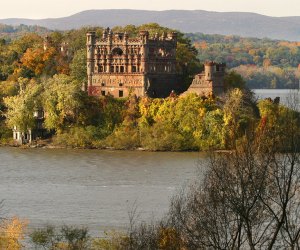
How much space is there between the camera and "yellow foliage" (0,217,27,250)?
107 ft

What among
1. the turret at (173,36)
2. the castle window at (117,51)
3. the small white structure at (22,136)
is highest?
the turret at (173,36)

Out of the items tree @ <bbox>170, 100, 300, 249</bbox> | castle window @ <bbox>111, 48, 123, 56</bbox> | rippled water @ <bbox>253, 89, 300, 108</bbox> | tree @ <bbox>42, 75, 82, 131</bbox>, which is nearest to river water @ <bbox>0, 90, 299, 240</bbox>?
rippled water @ <bbox>253, 89, 300, 108</bbox>

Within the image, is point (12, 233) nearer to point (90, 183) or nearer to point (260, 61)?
point (90, 183)

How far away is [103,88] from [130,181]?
2113 centimetres

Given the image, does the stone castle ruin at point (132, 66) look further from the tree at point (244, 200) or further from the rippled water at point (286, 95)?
the tree at point (244, 200)

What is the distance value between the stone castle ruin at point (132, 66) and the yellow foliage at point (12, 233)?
32.7m

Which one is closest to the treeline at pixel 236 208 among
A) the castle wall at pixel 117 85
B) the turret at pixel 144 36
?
the castle wall at pixel 117 85

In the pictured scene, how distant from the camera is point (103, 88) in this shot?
73.3m

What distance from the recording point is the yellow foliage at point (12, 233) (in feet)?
107

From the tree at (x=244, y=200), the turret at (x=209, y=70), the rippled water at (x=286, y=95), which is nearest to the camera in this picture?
the tree at (x=244, y=200)

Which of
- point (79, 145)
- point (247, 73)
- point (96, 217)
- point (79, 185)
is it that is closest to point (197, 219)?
point (96, 217)

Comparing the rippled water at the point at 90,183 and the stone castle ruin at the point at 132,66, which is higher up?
the stone castle ruin at the point at 132,66

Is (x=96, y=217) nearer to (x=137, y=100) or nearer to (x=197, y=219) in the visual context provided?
(x=197, y=219)

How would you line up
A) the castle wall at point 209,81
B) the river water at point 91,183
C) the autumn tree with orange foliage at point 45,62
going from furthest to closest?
the autumn tree with orange foliage at point 45,62, the castle wall at point 209,81, the river water at point 91,183
